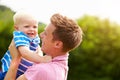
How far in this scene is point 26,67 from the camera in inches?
187

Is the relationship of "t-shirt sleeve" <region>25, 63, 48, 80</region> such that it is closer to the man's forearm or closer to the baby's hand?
the baby's hand

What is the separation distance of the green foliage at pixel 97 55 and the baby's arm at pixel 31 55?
8.26 m

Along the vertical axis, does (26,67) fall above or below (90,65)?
above

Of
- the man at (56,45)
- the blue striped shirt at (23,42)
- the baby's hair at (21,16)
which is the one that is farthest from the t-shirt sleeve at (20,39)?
the man at (56,45)

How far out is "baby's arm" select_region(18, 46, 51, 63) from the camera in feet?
14.8

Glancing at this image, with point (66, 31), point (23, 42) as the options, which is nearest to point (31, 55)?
point (23, 42)

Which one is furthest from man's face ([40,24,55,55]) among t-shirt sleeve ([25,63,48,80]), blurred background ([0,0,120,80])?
blurred background ([0,0,120,80])

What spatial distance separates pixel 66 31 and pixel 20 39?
46 cm

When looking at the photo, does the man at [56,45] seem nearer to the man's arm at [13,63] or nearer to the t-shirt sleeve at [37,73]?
the t-shirt sleeve at [37,73]

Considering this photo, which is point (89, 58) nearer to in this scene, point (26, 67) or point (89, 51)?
point (89, 51)

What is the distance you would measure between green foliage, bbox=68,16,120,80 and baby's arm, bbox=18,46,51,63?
8.26 metres

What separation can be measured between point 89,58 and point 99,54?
0.24 metres

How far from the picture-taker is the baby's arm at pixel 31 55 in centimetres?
451

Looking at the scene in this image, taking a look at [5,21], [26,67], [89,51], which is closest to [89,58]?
[89,51]
